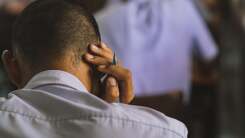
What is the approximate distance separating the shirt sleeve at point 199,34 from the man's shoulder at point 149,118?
7.06 feet

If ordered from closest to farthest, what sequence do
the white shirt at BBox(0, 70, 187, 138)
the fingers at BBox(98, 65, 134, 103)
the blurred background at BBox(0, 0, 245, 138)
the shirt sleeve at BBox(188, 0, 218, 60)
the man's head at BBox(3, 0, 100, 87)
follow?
the white shirt at BBox(0, 70, 187, 138)
the man's head at BBox(3, 0, 100, 87)
the fingers at BBox(98, 65, 134, 103)
the blurred background at BBox(0, 0, 245, 138)
the shirt sleeve at BBox(188, 0, 218, 60)

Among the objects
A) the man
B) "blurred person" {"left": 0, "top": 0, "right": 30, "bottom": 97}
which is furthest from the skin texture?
"blurred person" {"left": 0, "top": 0, "right": 30, "bottom": 97}

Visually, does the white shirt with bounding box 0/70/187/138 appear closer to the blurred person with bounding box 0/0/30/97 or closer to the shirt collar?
the shirt collar

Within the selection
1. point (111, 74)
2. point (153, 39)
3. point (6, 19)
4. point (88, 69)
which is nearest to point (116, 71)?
point (111, 74)

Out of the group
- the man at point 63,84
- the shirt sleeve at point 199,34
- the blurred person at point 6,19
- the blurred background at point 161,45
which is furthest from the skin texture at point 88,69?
the blurred person at point 6,19

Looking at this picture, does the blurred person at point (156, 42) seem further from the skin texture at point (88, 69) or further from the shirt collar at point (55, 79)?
the shirt collar at point (55, 79)

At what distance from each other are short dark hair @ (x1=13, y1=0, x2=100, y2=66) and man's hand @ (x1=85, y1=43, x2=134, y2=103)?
0.02 metres

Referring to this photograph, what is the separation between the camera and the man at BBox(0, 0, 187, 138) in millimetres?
1248

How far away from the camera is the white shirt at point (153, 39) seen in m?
3.25

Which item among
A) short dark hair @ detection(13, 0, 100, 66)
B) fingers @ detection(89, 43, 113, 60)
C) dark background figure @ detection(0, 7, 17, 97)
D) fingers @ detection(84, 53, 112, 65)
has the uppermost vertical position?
short dark hair @ detection(13, 0, 100, 66)

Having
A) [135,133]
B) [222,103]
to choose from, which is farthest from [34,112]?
[222,103]

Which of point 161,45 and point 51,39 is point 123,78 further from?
point 161,45

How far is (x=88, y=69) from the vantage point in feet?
4.57

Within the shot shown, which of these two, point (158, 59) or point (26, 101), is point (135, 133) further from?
point (158, 59)
